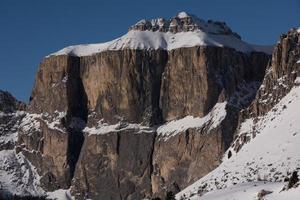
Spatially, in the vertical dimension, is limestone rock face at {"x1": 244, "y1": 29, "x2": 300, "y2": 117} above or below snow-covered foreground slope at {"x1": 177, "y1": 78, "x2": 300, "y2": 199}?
above

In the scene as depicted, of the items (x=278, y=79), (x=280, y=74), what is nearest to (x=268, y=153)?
(x=278, y=79)

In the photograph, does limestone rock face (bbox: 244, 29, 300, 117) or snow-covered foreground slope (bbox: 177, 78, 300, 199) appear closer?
snow-covered foreground slope (bbox: 177, 78, 300, 199)

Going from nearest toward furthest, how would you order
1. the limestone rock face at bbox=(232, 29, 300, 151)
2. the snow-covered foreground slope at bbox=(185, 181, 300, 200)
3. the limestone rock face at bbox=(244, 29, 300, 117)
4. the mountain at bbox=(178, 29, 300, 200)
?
the snow-covered foreground slope at bbox=(185, 181, 300, 200)
the mountain at bbox=(178, 29, 300, 200)
the limestone rock face at bbox=(232, 29, 300, 151)
the limestone rock face at bbox=(244, 29, 300, 117)

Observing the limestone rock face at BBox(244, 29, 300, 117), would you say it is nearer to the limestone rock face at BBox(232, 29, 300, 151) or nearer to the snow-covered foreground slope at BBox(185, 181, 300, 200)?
the limestone rock face at BBox(232, 29, 300, 151)

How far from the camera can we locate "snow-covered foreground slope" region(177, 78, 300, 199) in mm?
114000

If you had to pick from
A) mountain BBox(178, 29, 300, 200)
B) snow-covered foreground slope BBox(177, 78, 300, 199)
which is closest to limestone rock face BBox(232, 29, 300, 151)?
mountain BBox(178, 29, 300, 200)

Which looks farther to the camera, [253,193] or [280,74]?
[280,74]

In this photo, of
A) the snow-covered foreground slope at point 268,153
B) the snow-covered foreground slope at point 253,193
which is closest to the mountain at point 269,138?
the snow-covered foreground slope at point 268,153

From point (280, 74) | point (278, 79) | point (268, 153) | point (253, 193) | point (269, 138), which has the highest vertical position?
point (280, 74)

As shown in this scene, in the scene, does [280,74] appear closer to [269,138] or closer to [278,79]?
[278,79]

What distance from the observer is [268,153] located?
125 metres

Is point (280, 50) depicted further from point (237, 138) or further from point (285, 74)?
point (237, 138)

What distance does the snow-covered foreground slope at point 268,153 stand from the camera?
114000 millimetres

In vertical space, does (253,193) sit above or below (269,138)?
below
